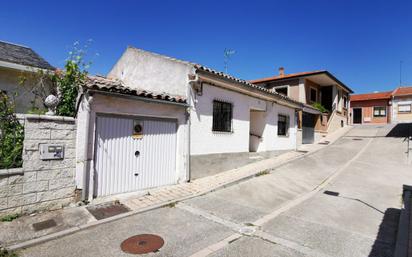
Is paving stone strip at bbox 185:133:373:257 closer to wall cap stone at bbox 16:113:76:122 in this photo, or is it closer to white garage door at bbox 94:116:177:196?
white garage door at bbox 94:116:177:196

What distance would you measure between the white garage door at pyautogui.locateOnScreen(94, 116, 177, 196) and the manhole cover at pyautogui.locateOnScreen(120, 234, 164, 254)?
219 cm

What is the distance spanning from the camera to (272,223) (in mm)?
5016

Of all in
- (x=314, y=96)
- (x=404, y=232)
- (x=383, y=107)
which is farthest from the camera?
(x=383, y=107)

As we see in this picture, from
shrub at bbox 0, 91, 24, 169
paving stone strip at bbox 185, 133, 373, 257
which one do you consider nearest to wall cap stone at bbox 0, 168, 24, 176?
shrub at bbox 0, 91, 24, 169

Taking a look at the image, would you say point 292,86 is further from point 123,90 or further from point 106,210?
point 106,210

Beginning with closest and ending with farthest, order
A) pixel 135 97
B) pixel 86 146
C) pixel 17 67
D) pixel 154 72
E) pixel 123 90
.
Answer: pixel 86 146
pixel 123 90
pixel 135 97
pixel 17 67
pixel 154 72

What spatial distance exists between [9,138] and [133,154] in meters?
2.72

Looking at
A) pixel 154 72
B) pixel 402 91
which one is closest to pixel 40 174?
pixel 154 72

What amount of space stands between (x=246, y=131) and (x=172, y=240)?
688 centimetres

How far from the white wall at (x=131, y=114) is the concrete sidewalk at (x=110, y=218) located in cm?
68

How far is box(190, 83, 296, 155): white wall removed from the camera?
8125 mm

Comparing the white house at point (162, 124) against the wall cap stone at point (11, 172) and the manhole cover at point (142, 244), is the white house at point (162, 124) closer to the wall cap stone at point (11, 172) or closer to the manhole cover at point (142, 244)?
the wall cap stone at point (11, 172)

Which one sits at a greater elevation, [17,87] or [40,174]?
[17,87]

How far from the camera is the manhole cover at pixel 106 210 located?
5.09 metres
